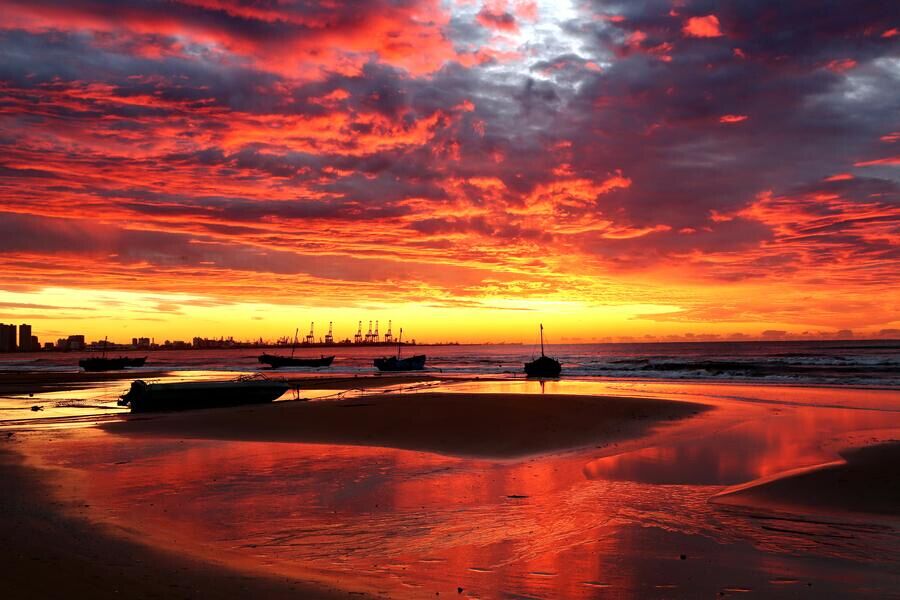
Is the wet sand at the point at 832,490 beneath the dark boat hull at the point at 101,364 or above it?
above

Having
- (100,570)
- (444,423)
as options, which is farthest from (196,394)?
(100,570)

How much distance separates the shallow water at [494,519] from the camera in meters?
7.36

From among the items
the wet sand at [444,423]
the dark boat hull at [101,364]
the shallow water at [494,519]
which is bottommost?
the dark boat hull at [101,364]

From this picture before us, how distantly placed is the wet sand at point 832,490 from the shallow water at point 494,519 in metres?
0.53

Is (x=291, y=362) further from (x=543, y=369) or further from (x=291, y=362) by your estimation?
(x=543, y=369)

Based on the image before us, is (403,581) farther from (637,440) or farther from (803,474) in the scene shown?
(637,440)

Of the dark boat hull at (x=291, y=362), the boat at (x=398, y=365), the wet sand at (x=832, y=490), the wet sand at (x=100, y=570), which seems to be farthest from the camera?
the dark boat hull at (x=291, y=362)

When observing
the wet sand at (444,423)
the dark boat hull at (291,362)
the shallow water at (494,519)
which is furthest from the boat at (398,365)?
the shallow water at (494,519)

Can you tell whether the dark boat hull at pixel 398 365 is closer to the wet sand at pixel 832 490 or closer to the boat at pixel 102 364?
the boat at pixel 102 364

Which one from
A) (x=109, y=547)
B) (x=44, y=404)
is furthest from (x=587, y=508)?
(x=44, y=404)

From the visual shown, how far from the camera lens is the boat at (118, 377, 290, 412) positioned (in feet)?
97.8

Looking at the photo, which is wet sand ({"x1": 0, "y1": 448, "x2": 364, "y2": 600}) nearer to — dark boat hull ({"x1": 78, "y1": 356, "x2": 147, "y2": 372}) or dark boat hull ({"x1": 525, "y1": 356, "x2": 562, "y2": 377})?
dark boat hull ({"x1": 525, "y1": 356, "x2": 562, "y2": 377})

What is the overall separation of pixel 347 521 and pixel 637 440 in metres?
11.7

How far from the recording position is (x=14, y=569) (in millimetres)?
7160
